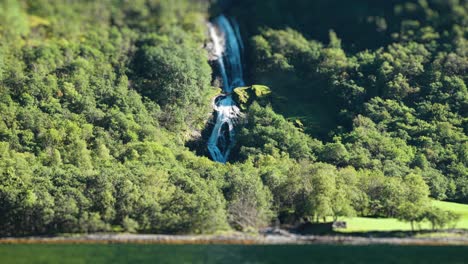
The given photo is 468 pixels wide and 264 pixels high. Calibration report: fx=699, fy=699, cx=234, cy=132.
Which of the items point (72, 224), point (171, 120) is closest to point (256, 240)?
point (72, 224)

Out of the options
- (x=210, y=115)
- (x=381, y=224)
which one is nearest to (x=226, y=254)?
(x=381, y=224)

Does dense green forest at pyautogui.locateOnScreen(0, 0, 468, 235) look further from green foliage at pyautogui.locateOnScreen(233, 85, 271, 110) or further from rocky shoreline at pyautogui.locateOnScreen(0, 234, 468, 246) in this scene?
rocky shoreline at pyautogui.locateOnScreen(0, 234, 468, 246)

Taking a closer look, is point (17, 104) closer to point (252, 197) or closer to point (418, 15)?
point (252, 197)

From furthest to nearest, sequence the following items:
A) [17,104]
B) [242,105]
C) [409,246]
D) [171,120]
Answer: [242,105] → [171,120] → [17,104] → [409,246]

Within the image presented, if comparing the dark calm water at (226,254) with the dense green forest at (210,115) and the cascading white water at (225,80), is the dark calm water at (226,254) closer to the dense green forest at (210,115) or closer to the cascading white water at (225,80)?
the dense green forest at (210,115)

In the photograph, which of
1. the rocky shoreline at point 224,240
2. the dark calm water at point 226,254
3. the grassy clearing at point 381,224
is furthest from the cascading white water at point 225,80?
the dark calm water at point 226,254

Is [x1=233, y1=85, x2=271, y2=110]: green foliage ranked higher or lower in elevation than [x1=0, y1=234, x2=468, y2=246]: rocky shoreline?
higher

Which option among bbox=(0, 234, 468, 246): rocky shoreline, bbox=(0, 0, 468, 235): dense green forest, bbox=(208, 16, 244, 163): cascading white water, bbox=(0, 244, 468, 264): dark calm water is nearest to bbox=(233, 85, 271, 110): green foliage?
bbox=(0, 0, 468, 235): dense green forest
